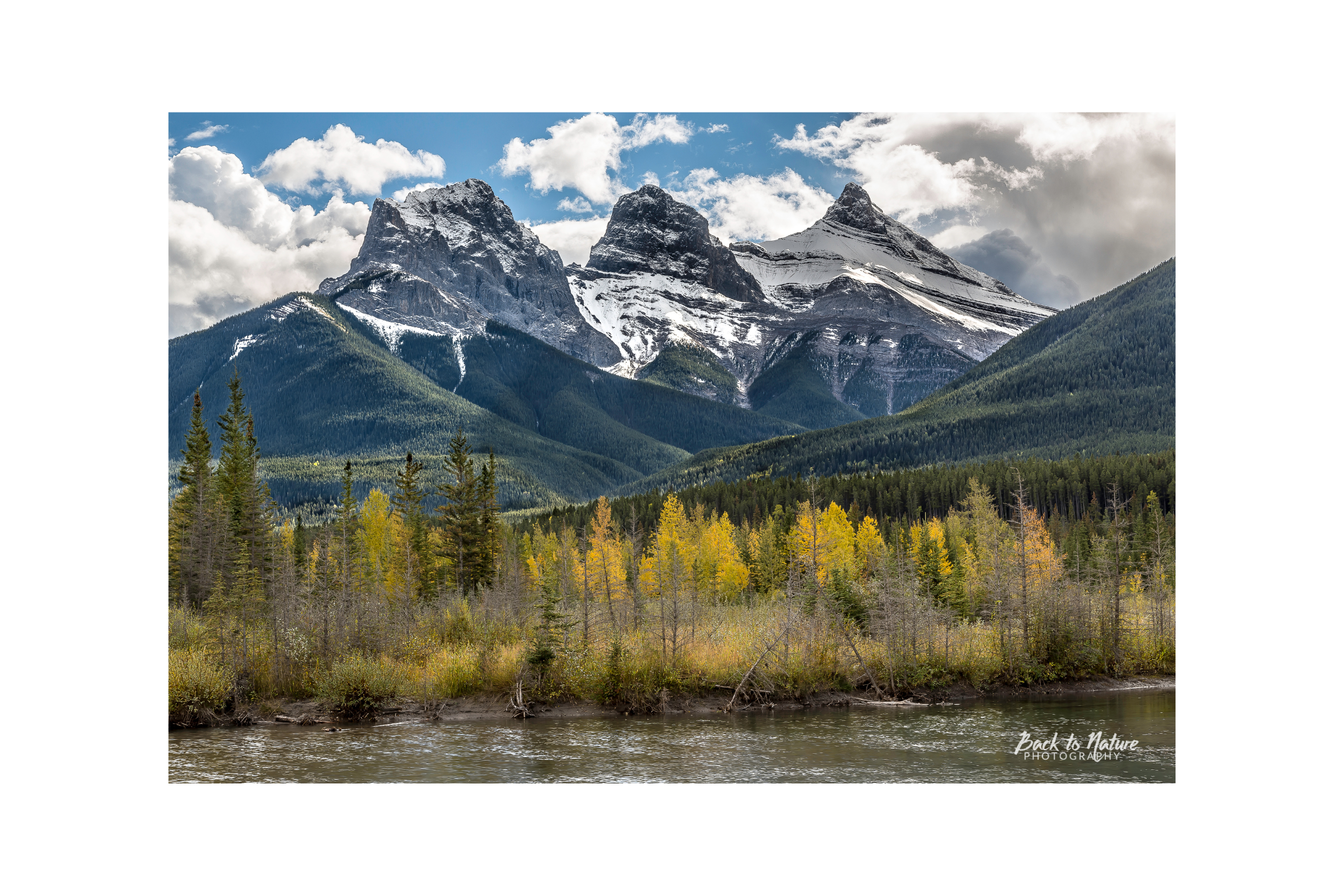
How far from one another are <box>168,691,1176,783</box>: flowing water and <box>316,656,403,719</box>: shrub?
1641 mm

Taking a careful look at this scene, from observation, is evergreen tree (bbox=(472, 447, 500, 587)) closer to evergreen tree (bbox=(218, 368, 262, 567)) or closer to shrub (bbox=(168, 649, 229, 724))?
evergreen tree (bbox=(218, 368, 262, 567))

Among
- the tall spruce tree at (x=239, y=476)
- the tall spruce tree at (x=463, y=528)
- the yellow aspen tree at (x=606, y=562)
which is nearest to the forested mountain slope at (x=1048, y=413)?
the yellow aspen tree at (x=606, y=562)

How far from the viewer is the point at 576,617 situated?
30.9 meters

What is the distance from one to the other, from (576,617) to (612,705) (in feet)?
15.4

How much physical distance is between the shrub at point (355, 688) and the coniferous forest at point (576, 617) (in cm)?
7

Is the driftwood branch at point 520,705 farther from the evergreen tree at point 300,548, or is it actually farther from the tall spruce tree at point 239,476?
the evergreen tree at point 300,548

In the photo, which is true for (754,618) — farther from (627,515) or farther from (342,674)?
(627,515)

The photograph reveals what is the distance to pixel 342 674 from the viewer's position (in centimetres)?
2636

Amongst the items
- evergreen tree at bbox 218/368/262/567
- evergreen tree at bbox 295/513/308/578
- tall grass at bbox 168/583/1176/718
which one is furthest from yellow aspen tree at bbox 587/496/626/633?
evergreen tree at bbox 218/368/262/567

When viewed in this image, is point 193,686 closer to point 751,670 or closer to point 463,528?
point 751,670

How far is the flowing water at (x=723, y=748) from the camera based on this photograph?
1823 cm
